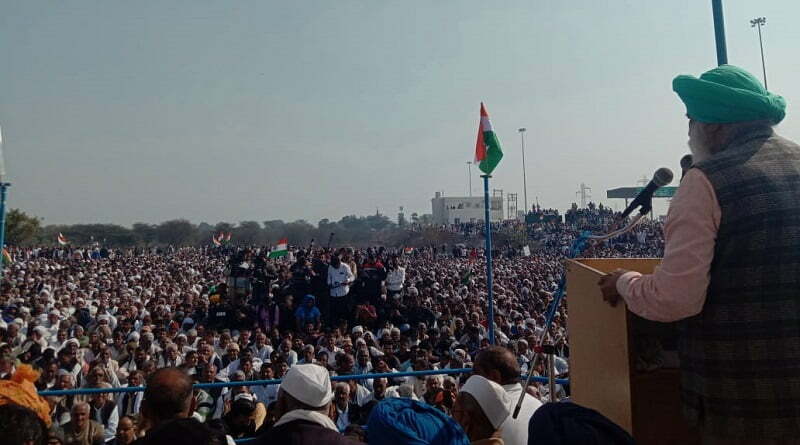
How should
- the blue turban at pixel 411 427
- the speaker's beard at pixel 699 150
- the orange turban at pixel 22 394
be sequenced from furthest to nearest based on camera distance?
the orange turban at pixel 22 394 < the blue turban at pixel 411 427 < the speaker's beard at pixel 699 150

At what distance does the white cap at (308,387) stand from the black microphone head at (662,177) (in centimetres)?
166

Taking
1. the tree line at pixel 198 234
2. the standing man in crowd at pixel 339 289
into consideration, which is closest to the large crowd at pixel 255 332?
the standing man in crowd at pixel 339 289

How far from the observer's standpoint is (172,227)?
65.1m

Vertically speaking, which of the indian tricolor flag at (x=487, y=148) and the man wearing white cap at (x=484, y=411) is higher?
the indian tricolor flag at (x=487, y=148)

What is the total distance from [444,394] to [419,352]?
253cm

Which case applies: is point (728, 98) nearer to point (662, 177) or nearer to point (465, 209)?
point (662, 177)

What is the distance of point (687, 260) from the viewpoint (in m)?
1.45

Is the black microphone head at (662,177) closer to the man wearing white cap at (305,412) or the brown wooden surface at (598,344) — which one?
the brown wooden surface at (598,344)

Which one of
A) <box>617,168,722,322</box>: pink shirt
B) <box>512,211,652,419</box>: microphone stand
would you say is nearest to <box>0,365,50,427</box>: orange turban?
<box>512,211,652,419</box>: microphone stand

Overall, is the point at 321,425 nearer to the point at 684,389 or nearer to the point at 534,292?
the point at 684,389

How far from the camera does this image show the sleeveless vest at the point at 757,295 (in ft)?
4.64

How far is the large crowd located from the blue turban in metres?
0.64

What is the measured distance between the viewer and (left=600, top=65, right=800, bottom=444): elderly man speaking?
142 centimetres

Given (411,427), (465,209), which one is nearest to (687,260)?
(411,427)
